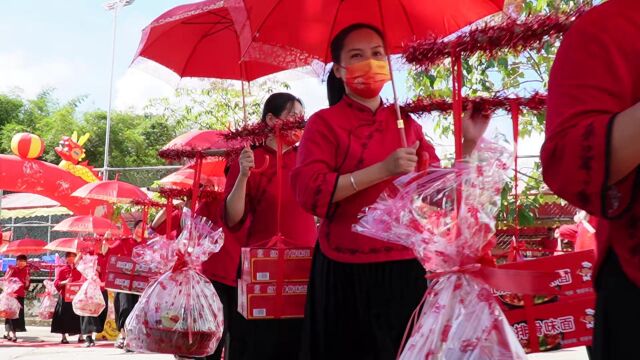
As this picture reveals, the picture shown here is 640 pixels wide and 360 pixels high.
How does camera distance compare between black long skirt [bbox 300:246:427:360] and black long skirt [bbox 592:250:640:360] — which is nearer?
black long skirt [bbox 592:250:640:360]

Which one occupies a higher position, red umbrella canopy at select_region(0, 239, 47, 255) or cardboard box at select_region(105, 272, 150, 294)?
red umbrella canopy at select_region(0, 239, 47, 255)

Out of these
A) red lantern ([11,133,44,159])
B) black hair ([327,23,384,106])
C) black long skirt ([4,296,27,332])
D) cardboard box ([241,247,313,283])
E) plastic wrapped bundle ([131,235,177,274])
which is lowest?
black long skirt ([4,296,27,332])

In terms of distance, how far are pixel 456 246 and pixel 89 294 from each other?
1203cm

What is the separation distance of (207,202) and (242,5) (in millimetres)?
1787

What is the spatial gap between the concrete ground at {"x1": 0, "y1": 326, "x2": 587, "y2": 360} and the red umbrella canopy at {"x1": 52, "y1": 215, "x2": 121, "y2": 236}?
1995 mm

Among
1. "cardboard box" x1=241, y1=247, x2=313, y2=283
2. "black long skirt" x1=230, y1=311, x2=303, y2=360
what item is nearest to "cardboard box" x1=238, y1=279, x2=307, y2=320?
"cardboard box" x1=241, y1=247, x2=313, y2=283

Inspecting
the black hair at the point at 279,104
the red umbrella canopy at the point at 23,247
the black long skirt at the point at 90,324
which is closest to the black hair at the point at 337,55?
Answer: the black hair at the point at 279,104


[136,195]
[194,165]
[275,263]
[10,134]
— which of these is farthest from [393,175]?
[10,134]

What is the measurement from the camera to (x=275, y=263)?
121 inches

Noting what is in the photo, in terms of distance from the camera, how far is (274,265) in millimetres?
3074

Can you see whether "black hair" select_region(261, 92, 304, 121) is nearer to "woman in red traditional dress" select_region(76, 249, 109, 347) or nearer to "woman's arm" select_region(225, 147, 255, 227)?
"woman's arm" select_region(225, 147, 255, 227)

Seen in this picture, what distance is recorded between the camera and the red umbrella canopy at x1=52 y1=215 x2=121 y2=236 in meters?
13.7

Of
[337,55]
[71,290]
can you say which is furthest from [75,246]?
[337,55]

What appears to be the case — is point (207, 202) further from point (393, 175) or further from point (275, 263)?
point (393, 175)
